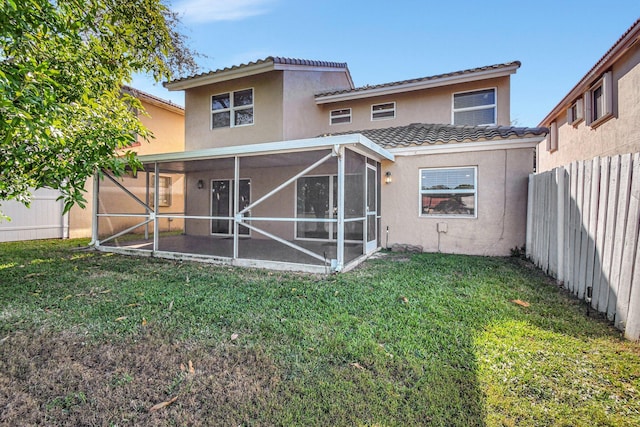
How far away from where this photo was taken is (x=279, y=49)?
39.5 feet

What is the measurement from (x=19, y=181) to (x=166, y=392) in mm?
3234

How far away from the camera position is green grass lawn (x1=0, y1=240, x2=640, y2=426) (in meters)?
2.25

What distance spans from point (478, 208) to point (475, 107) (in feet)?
13.7

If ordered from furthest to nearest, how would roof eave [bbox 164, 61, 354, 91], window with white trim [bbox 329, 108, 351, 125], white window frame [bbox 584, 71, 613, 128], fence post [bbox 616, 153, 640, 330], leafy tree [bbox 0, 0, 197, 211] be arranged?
window with white trim [bbox 329, 108, 351, 125] → roof eave [bbox 164, 61, 354, 91] → white window frame [bbox 584, 71, 613, 128] → fence post [bbox 616, 153, 640, 330] → leafy tree [bbox 0, 0, 197, 211]

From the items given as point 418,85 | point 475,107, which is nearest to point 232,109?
point 418,85

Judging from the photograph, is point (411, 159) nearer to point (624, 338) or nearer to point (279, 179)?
point (279, 179)

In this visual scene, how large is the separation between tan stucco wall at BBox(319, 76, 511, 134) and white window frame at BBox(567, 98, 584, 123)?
319 cm

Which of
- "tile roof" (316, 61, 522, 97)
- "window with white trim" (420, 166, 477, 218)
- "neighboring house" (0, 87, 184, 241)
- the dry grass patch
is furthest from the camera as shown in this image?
"neighboring house" (0, 87, 184, 241)

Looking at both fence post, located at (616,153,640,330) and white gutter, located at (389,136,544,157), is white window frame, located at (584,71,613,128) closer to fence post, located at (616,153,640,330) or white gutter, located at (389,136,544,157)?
white gutter, located at (389,136,544,157)

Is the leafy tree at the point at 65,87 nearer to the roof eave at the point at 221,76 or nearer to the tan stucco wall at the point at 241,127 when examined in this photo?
the roof eave at the point at 221,76

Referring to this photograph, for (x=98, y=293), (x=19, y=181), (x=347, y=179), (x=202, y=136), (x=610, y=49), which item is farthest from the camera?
(x=202, y=136)

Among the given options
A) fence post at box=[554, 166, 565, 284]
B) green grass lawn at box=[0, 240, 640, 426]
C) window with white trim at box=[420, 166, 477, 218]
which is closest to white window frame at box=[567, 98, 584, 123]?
window with white trim at box=[420, 166, 477, 218]

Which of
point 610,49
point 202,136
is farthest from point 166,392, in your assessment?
point 610,49

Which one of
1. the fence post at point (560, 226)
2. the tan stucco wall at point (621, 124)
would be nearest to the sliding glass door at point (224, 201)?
the fence post at point (560, 226)
